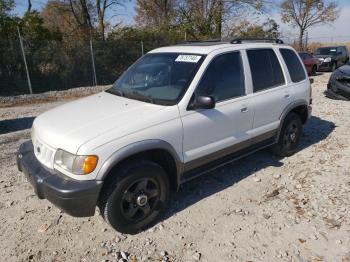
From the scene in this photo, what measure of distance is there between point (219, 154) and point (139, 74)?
4.98 ft

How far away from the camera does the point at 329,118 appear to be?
26.2 feet

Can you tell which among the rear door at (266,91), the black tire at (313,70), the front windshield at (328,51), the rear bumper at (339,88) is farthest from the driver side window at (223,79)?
the front windshield at (328,51)

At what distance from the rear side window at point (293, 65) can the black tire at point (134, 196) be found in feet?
9.67

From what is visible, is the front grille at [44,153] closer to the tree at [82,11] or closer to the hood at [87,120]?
the hood at [87,120]

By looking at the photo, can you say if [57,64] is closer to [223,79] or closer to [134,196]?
[223,79]

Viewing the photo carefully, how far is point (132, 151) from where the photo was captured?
3.23 meters

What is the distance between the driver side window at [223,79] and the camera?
12.9 feet

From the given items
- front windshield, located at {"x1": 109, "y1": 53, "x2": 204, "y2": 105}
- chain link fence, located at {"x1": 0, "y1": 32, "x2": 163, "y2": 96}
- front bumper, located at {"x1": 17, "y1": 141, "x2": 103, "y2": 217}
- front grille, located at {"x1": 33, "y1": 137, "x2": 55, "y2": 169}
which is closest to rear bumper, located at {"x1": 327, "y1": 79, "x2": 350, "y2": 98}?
front windshield, located at {"x1": 109, "y1": 53, "x2": 204, "y2": 105}

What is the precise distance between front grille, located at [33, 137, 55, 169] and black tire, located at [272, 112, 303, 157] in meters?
3.54

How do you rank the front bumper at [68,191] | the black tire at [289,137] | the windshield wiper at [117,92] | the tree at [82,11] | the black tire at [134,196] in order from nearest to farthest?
the front bumper at [68,191]
the black tire at [134,196]
the windshield wiper at [117,92]
the black tire at [289,137]
the tree at [82,11]

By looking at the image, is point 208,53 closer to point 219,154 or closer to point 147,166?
point 219,154

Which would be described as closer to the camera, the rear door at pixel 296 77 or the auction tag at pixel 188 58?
the auction tag at pixel 188 58

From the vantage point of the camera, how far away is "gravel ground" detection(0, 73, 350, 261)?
3.30 metres

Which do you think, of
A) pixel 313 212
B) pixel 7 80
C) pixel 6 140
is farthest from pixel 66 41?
Result: pixel 313 212
